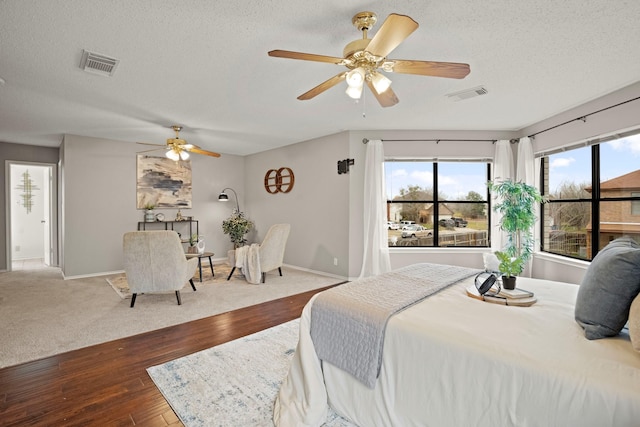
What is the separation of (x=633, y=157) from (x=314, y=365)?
13.4ft

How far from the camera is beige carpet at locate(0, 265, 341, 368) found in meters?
2.80

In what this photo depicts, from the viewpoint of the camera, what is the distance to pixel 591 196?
3.83 m

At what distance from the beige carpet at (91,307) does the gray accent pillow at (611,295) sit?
3294 mm

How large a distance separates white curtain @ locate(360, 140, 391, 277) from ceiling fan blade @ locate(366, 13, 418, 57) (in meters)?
2.97

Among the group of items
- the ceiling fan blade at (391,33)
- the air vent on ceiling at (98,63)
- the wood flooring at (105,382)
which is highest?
the air vent on ceiling at (98,63)

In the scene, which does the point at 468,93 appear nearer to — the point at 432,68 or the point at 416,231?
the point at 432,68

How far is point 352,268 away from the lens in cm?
501

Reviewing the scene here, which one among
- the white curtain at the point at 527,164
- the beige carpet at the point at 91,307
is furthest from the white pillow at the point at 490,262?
the beige carpet at the point at 91,307

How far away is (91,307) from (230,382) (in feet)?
8.69

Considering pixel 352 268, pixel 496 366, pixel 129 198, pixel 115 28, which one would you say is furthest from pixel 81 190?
pixel 496 366

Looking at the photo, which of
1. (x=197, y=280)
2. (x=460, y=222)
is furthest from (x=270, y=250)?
(x=460, y=222)

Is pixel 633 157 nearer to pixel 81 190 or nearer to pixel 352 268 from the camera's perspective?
pixel 352 268

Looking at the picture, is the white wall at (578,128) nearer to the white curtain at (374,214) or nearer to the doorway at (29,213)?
the white curtain at (374,214)

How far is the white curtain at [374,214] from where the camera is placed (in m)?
4.78
